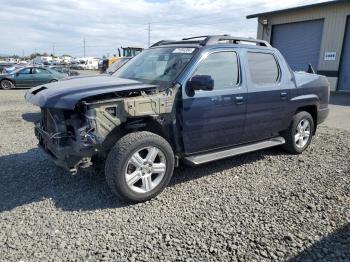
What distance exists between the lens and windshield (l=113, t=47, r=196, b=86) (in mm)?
4219

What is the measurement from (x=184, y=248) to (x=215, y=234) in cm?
38

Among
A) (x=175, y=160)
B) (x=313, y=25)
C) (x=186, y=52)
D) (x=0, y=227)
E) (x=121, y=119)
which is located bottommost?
(x=0, y=227)

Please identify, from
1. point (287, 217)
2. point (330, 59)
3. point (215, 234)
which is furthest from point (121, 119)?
point (330, 59)

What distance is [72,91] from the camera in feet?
11.9

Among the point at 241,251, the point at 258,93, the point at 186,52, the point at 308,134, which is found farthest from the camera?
the point at 308,134

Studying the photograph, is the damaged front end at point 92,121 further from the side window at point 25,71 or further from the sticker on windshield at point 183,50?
the side window at point 25,71

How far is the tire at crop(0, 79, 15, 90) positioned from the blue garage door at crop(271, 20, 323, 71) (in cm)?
1554

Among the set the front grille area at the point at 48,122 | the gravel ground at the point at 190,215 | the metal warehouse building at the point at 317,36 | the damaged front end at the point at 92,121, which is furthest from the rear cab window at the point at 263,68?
the metal warehouse building at the point at 317,36

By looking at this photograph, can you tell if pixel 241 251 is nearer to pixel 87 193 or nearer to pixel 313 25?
pixel 87 193

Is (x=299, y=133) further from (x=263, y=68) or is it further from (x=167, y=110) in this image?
(x=167, y=110)

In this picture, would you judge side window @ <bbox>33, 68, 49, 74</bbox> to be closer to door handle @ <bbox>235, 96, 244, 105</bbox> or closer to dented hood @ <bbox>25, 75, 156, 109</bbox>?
dented hood @ <bbox>25, 75, 156, 109</bbox>

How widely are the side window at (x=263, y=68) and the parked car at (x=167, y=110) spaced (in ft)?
0.05

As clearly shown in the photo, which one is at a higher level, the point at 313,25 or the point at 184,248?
the point at 313,25

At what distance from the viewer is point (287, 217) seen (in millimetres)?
3537
